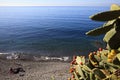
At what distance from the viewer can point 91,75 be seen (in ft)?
17.8

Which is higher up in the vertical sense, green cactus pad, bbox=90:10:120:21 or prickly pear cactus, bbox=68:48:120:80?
green cactus pad, bbox=90:10:120:21

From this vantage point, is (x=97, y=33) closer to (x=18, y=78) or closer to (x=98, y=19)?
(x=98, y=19)

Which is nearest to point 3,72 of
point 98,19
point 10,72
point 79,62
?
point 10,72

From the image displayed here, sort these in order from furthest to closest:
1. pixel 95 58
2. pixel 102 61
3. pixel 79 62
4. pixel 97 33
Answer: pixel 79 62, pixel 95 58, pixel 102 61, pixel 97 33

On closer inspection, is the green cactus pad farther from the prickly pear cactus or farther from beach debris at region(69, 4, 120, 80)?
the prickly pear cactus

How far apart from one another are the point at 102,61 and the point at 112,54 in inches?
34.0

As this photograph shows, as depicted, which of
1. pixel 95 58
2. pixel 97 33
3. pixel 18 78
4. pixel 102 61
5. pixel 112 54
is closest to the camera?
pixel 97 33

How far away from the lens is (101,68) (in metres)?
5.27

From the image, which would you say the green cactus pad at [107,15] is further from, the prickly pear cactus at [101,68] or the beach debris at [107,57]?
the prickly pear cactus at [101,68]

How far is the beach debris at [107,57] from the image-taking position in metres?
3.33

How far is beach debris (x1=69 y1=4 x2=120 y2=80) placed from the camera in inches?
131

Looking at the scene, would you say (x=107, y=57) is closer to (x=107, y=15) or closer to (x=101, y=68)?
(x=101, y=68)

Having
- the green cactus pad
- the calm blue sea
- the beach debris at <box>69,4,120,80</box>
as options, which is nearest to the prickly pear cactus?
the beach debris at <box>69,4,120,80</box>

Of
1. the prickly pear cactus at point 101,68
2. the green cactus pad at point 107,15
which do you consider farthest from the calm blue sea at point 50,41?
the green cactus pad at point 107,15
